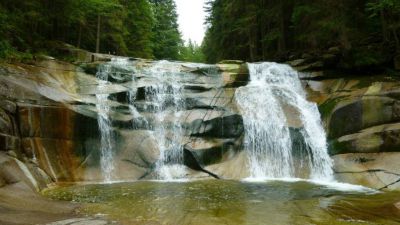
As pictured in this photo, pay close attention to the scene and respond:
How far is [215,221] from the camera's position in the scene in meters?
8.17

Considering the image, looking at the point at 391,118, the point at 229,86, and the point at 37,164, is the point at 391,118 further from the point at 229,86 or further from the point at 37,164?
the point at 37,164

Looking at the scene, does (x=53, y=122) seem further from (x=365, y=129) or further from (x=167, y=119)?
(x=365, y=129)

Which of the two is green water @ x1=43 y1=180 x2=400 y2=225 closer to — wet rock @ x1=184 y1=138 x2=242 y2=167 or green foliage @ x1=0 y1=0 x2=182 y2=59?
wet rock @ x1=184 y1=138 x2=242 y2=167

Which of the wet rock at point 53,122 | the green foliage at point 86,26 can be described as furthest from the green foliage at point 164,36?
the wet rock at point 53,122

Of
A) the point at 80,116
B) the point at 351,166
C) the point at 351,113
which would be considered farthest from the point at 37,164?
the point at 351,113

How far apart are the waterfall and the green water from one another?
2.54m

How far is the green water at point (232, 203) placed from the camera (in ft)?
27.3

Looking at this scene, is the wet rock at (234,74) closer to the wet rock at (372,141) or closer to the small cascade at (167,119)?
the small cascade at (167,119)

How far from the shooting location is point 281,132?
1738 cm

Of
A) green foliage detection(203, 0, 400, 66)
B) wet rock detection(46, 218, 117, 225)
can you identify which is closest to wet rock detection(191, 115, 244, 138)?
green foliage detection(203, 0, 400, 66)

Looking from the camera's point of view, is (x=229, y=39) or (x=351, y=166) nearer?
(x=351, y=166)

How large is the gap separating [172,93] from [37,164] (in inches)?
291

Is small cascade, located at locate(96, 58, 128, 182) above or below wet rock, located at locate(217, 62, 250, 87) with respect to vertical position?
below

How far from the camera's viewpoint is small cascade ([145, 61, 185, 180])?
16.3 meters
